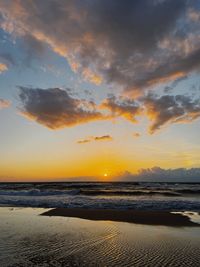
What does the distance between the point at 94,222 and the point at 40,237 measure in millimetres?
4283

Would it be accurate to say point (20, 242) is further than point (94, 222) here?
No

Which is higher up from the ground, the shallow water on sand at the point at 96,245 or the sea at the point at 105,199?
the sea at the point at 105,199

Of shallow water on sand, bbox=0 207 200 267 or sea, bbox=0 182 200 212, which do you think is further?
sea, bbox=0 182 200 212

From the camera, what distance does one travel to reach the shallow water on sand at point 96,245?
6.77 meters

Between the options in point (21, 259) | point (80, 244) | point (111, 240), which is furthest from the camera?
point (111, 240)

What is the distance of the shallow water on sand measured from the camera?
677cm

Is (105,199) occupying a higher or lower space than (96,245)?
higher

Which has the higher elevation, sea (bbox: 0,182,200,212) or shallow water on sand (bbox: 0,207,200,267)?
sea (bbox: 0,182,200,212)

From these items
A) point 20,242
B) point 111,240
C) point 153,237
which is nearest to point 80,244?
point 111,240

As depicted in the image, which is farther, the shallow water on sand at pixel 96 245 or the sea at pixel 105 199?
the sea at pixel 105 199

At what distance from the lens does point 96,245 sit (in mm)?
8414

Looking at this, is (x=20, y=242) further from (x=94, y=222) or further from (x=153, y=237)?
(x=94, y=222)

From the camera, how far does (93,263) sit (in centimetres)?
659

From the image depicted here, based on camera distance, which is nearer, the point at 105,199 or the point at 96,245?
the point at 96,245
